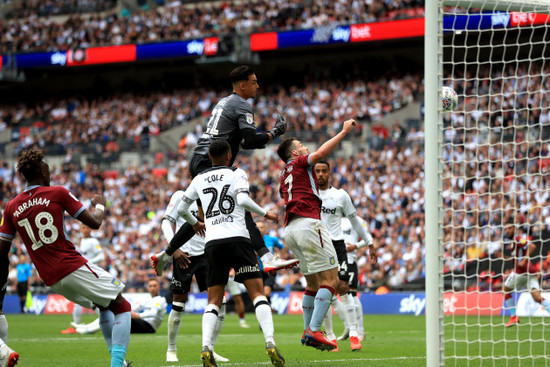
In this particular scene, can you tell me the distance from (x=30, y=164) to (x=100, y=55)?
34616 mm

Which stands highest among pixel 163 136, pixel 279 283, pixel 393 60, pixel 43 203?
pixel 393 60

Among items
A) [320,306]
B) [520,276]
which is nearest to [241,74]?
[320,306]

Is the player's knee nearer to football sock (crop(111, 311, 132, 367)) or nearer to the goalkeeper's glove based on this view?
football sock (crop(111, 311, 132, 367))

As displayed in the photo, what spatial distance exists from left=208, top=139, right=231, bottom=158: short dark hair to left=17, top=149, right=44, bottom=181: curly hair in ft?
5.83

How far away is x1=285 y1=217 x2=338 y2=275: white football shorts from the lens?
30.3 ft

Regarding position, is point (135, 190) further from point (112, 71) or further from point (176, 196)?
point (176, 196)

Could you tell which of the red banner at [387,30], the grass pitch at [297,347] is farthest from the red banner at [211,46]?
the grass pitch at [297,347]

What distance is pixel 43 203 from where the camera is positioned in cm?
745

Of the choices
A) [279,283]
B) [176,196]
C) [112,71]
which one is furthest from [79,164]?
[176,196]

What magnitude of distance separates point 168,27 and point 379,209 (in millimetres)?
18535

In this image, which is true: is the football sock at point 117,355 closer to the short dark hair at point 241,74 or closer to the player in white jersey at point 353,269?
the short dark hair at point 241,74

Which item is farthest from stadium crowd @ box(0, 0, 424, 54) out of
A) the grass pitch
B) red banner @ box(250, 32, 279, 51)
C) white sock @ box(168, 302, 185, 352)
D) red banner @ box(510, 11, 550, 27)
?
white sock @ box(168, 302, 185, 352)

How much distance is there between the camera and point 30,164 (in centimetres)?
758

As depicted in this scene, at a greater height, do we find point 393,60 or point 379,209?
point 393,60
